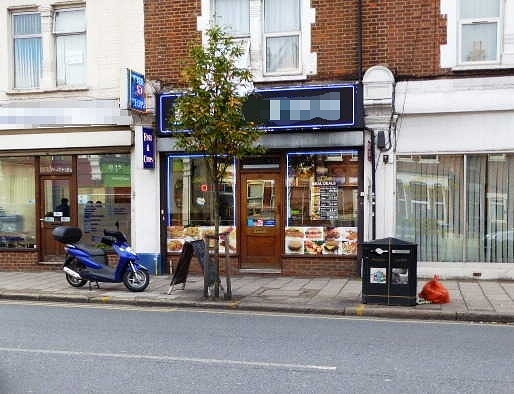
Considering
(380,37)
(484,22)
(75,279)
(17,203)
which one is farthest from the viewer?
(17,203)

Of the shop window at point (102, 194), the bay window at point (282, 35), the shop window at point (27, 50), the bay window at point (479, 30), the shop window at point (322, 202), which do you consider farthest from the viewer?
the shop window at point (27, 50)

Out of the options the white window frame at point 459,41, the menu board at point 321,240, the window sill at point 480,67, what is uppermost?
the white window frame at point 459,41

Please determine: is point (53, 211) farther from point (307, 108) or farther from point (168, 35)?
point (307, 108)

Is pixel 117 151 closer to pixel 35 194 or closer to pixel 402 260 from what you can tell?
pixel 35 194

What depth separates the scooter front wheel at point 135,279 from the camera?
1130cm

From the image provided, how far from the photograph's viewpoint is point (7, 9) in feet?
47.6

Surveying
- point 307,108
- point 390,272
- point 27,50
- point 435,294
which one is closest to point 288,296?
point 390,272

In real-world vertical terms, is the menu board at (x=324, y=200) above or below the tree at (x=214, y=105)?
below

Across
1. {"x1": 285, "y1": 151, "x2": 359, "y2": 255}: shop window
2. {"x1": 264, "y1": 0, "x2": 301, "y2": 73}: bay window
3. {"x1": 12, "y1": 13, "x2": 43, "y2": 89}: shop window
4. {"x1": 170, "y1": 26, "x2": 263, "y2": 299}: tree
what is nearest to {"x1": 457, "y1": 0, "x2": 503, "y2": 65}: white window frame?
{"x1": 285, "y1": 151, "x2": 359, "y2": 255}: shop window

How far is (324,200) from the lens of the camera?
12.9 metres

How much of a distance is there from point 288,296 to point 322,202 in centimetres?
302

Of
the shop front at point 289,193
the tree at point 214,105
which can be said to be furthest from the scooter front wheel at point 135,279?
the shop front at point 289,193

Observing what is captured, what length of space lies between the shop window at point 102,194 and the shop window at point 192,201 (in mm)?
1160

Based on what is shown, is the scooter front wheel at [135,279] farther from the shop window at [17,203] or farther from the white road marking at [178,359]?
the shop window at [17,203]
